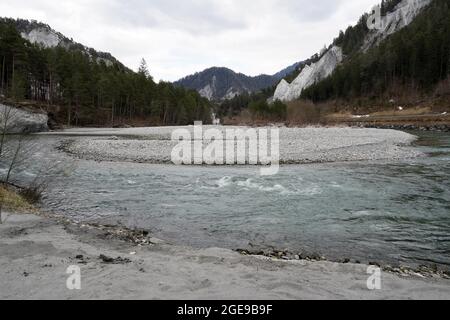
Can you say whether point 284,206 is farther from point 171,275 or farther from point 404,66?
point 404,66

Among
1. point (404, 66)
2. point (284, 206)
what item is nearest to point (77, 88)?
point (284, 206)

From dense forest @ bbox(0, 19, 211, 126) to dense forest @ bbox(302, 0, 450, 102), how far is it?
68943 mm

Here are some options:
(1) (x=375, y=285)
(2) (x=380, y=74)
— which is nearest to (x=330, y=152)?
(1) (x=375, y=285)

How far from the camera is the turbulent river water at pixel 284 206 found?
10.5 m

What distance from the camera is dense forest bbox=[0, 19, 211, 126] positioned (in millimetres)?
78000

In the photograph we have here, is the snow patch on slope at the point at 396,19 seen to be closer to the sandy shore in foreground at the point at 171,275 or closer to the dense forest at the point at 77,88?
the dense forest at the point at 77,88

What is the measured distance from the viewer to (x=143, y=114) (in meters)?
115

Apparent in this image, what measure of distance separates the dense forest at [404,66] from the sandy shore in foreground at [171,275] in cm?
11885

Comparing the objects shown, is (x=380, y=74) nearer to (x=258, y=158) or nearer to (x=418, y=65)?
(x=418, y=65)

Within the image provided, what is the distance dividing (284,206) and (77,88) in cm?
8247

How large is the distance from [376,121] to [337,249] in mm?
91917

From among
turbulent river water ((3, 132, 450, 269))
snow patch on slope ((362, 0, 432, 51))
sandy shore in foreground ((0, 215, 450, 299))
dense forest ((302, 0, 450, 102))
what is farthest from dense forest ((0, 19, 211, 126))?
snow patch on slope ((362, 0, 432, 51))

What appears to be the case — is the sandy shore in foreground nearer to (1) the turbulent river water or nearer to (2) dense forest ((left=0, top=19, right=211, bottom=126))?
Answer: (1) the turbulent river water

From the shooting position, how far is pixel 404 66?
397 ft
